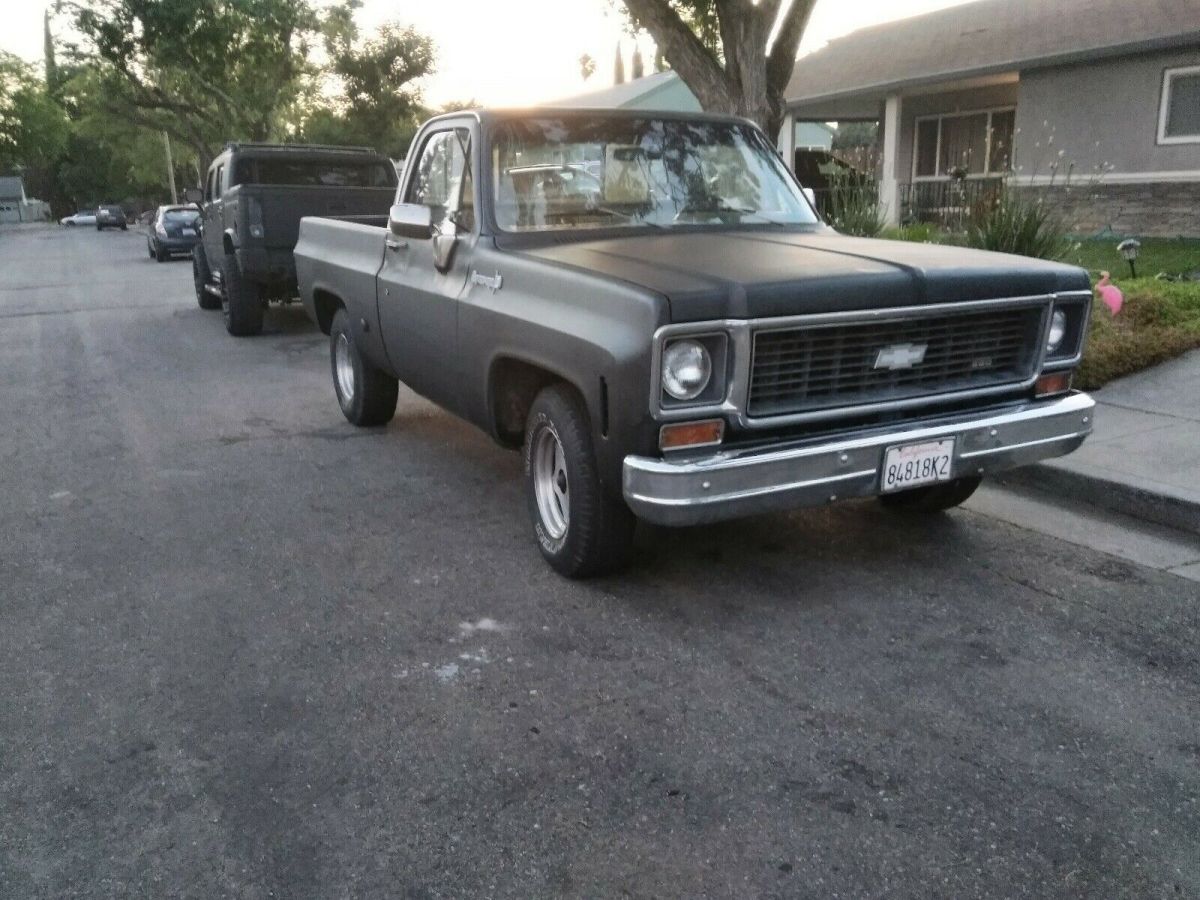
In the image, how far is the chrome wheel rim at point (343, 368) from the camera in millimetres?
7348

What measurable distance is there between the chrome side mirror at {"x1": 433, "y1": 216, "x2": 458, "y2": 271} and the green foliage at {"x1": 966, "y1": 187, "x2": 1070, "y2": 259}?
4962 mm

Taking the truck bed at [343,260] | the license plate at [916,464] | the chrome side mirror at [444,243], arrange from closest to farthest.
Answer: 1. the license plate at [916,464]
2. the chrome side mirror at [444,243]
3. the truck bed at [343,260]

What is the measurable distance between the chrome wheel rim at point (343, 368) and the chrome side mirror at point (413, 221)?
2.03 metres

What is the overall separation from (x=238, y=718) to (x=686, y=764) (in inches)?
57.1

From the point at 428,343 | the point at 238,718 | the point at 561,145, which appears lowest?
the point at 238,718

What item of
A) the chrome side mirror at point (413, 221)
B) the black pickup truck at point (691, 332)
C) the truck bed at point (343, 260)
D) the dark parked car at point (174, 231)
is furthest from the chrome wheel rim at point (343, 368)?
the dark parked car at point (174, 231)

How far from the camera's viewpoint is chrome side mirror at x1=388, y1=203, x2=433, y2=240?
5090 mm

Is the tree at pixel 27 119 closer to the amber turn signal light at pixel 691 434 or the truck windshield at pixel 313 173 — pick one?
the truck windshield at pixel 313 173

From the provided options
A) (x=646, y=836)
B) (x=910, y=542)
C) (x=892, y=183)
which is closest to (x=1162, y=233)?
(x=892, y=183)

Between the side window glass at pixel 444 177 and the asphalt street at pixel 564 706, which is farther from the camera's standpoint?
the side window glass at pixel 444 177

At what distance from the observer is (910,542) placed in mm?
5027

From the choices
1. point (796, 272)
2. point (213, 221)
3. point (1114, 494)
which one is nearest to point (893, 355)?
point (796, 272)

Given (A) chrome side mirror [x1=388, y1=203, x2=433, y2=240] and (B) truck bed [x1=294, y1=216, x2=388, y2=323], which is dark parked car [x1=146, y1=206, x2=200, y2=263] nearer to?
(B) truck bed [x1=294, y1=216, x2=388, y2=323]

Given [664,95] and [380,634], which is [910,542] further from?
[664,95]
